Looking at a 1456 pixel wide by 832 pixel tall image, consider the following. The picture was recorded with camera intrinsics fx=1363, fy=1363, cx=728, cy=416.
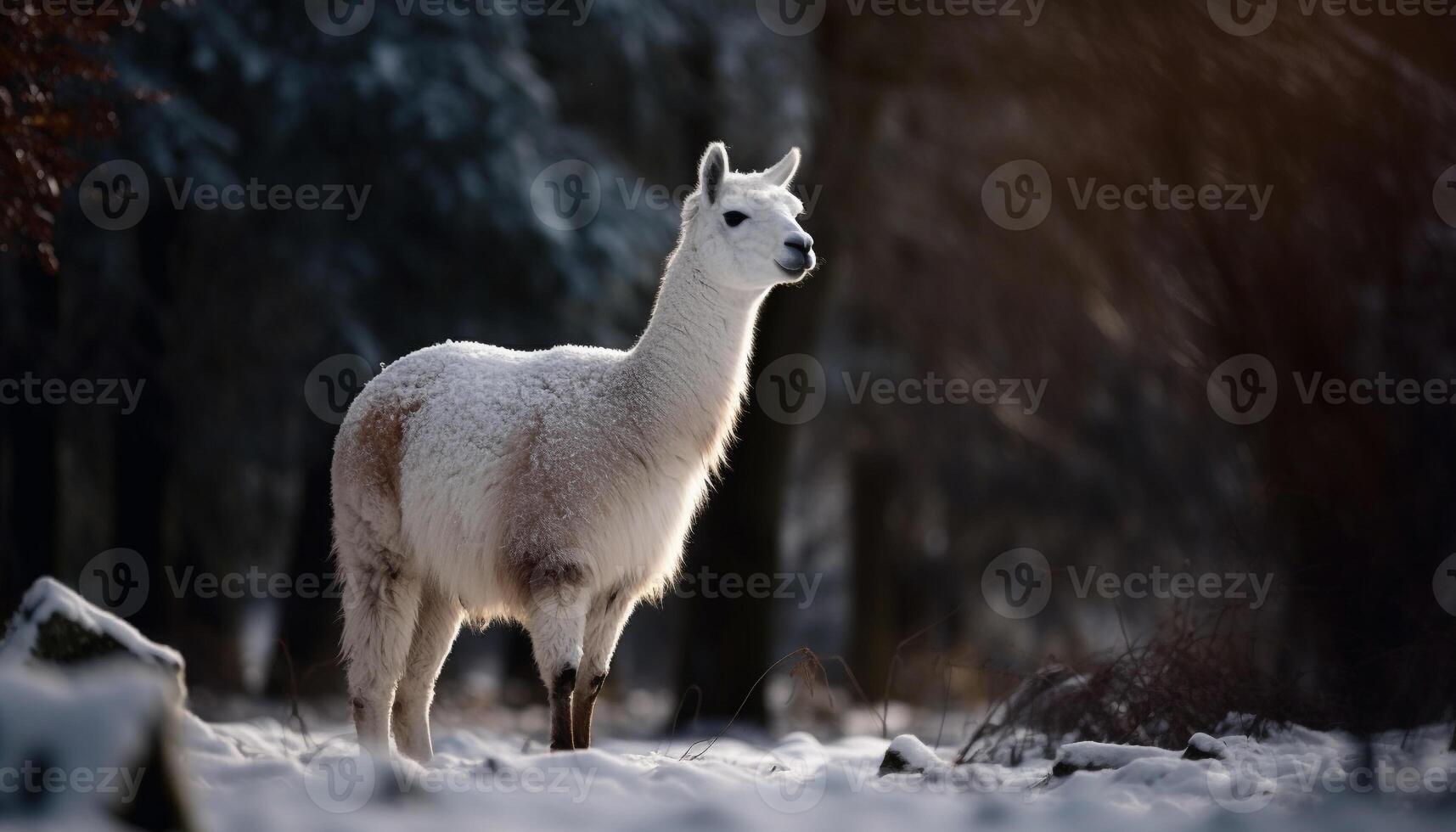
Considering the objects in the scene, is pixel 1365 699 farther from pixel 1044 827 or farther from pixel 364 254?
pixel 364 254

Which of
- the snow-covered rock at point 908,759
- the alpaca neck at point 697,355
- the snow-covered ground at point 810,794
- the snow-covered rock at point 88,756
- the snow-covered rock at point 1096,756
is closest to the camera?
the snow-covered rock at point 88,756

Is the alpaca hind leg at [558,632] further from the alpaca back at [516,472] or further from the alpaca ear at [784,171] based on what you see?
the alpaca ear at [784,171]

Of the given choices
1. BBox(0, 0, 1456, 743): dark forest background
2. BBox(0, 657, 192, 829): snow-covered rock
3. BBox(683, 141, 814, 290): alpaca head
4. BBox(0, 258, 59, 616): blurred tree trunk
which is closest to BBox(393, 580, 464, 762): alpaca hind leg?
BBox(0, 0, 1456, 743): dark forest background

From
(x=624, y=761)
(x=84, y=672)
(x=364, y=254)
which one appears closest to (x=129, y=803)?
(x=84, y=672)

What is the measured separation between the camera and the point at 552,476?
5.75 meters

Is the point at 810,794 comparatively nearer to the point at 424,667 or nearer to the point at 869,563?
the point at 424,667

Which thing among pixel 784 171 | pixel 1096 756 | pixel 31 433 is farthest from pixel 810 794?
pixel 31 433

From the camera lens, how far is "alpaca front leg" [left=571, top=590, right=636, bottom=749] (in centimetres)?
594

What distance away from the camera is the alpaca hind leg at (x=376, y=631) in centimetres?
604

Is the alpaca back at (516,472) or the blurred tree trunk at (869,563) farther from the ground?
the alpaca back at (516,472)

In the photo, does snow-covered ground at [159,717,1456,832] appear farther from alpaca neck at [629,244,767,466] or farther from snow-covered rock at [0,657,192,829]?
alpaca neck at [629,244,767,466]

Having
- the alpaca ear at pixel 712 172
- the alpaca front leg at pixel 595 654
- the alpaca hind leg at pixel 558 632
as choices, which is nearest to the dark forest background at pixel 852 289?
the alpaca hind leg at pixel 558 632

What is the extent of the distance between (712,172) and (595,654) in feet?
7.42

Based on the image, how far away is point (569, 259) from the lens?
432 inches
